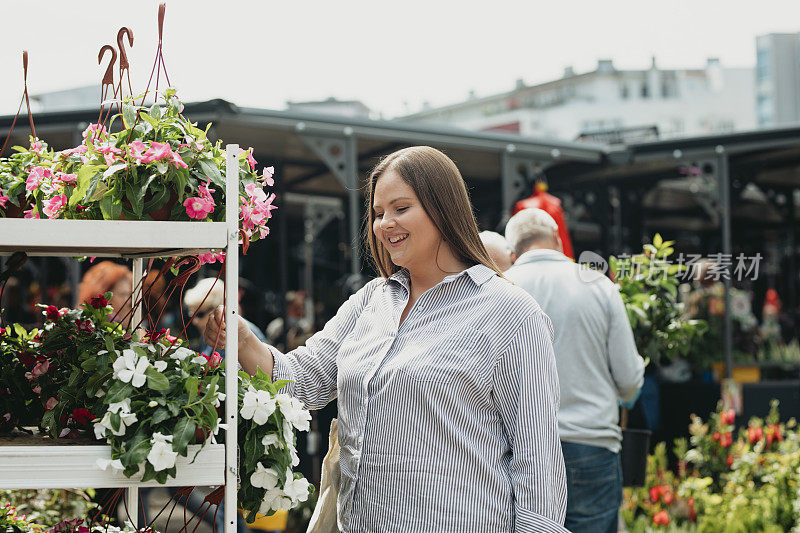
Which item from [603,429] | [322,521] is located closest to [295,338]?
[603,429]

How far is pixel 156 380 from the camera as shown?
1371 mm

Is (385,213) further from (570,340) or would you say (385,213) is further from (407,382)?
(570,340)

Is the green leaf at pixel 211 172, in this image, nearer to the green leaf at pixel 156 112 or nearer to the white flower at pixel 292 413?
the green leaf at pixel 156 112

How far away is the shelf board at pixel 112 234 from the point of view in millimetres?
1354

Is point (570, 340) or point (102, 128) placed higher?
point (102, 128)

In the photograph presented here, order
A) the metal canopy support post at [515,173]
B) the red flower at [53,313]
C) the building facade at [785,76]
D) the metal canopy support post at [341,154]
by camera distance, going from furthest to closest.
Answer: the building facade at [785,76] < the metal canopy support post at [515,173] < the metal canopy support post at [341,154] < the red flower at [53,313]

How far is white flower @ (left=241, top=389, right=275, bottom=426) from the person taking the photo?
1451 mm

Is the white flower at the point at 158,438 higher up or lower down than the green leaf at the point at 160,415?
lower down

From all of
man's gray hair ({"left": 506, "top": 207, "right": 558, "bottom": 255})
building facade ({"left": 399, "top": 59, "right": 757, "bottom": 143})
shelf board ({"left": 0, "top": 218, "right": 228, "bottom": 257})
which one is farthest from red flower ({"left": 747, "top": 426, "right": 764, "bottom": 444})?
building facade ({"left": 399, "top": 59, "right": 757, "bottom": 143})

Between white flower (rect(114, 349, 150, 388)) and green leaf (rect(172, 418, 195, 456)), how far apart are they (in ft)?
0.33

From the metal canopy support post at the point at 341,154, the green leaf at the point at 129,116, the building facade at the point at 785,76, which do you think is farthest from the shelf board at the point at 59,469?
the building facade at the point at 785,76

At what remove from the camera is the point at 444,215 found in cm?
177

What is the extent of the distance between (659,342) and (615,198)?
6.70 metres

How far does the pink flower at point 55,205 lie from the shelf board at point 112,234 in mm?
148
